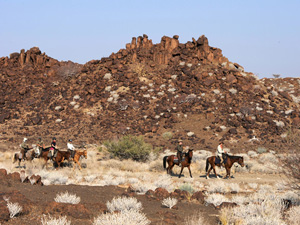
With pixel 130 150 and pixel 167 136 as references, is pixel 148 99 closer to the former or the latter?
pixel 167 136

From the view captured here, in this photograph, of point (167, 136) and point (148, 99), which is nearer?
point (167, 136)

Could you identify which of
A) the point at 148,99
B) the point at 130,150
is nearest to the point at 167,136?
the point at 148,99

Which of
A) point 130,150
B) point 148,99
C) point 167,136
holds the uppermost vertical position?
point 148,99

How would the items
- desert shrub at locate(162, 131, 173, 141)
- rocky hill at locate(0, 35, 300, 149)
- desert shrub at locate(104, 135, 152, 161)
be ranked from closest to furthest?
1. desert shrub at locate(104, 135, 152, 161)
2. desert shrub at locate(162, 131, 173, 141)
3. rocky hill at locate(0, 35, 300, 149)

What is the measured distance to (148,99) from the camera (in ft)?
136

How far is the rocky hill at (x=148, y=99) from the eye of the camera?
3677 centimetres

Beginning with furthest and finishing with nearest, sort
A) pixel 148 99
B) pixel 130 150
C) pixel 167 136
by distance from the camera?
pixel 148 99 < pixel 167 136 < pixel 130 150

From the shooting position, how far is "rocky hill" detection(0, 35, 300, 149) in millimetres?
36769

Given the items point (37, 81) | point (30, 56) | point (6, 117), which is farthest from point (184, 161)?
point (30, 56)

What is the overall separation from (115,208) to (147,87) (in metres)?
34.6

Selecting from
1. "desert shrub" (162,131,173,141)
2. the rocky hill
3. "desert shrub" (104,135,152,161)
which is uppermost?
the rocky hill

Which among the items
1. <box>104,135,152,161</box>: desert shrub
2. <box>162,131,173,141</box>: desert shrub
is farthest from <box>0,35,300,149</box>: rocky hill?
<box>104,135,152,161</box>: desert shrub

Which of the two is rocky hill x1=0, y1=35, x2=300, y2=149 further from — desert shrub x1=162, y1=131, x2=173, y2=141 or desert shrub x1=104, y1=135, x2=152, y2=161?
desert shrub x1=104, y1=135, x2=152, y2=161

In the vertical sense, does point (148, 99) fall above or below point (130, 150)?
above
